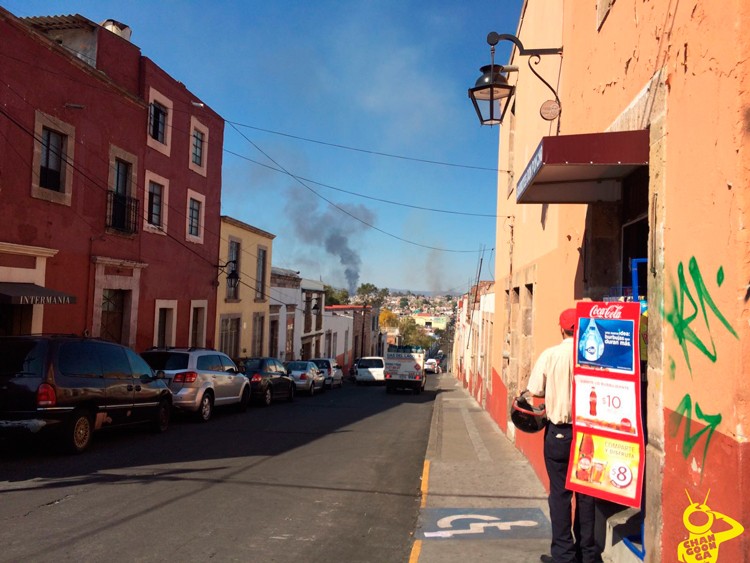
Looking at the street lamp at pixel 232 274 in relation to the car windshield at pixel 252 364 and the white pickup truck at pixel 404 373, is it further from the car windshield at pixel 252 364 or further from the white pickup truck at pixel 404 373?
the white pickup truck at pixel 404 373

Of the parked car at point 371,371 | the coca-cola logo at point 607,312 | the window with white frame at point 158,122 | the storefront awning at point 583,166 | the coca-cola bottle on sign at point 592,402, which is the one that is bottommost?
the parked car at point 371,371

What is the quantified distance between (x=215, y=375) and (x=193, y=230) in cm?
882

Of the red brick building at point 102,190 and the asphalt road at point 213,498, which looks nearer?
the asphalt road at point 213,498

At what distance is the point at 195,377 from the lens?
1395cm

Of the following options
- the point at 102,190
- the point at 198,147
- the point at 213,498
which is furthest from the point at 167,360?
the point at 198,147

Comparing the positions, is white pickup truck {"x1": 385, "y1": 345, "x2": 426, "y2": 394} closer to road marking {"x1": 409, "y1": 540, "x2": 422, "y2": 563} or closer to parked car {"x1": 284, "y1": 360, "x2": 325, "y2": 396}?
parked car {"x1": 284, "y1": 360, "x2": 325, "y2": 396}

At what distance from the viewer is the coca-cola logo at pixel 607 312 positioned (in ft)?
14.6

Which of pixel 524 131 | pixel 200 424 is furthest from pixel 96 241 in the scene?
pixel 524 131

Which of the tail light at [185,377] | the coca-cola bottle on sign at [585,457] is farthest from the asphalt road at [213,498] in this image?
the tail light at [185,377]

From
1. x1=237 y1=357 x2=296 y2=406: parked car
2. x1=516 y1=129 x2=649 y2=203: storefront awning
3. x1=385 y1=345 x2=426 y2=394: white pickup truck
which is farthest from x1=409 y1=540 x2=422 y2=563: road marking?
x1=385 y1=345 x2=426 y2=394: white pickup truck

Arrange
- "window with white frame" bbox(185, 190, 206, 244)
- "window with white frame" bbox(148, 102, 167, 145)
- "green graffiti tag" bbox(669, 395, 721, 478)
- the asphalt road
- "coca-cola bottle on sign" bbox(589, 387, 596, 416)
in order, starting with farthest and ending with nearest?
"window with white frame" bbox(185, 190, 206, 244), "window with white frame" bbox(148, 102, 167, 145), the asphalt road, "coca-cola bottle on sign" bbox(589, 387, 596, 416), "green graffiti tag" bbox(669, 395, 721, 478)

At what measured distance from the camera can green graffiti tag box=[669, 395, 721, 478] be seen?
11.0 ft

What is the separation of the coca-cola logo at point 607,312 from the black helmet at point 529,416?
947mm

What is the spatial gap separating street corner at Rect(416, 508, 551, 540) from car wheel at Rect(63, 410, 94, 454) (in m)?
5.46
